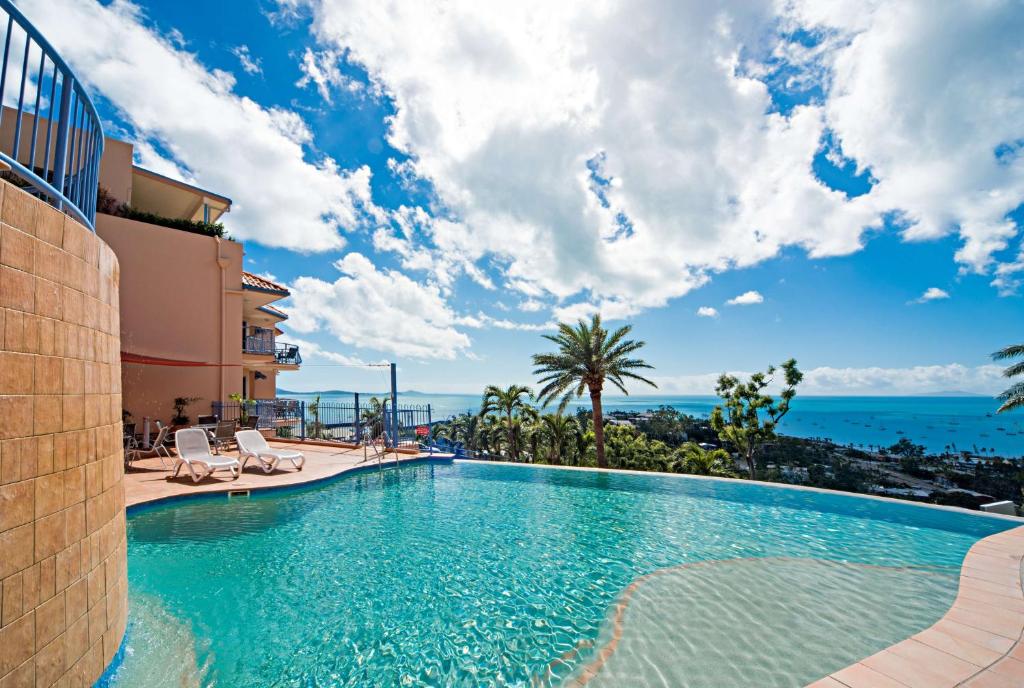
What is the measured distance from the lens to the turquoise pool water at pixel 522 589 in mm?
3777

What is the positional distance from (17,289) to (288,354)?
22216mm

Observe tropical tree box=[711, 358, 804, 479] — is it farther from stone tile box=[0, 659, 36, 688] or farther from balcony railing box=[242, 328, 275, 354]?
balcony railing box=[242, 328, 275, 354]

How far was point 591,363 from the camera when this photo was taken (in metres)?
17.8

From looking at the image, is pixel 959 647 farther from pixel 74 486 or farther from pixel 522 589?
pixel 74 486

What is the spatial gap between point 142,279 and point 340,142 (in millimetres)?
8907

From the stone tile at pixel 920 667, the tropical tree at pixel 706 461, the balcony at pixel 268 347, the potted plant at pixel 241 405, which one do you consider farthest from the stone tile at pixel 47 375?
the tropical tree at pixel 706 461

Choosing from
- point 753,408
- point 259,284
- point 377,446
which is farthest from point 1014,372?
point 259,284

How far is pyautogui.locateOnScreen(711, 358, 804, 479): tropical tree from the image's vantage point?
19828 mm

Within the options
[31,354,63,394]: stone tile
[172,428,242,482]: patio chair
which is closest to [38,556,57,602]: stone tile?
A: [31,354,63,394]: stone tile

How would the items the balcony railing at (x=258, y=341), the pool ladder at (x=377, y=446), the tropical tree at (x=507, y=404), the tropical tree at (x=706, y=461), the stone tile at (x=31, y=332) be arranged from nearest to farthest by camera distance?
the stone tile at (x=31, y=332), the pool ladder at (x=377, y=446), the balcony railing at (x=258, y=341), the tropical tree at (x=706, y=461), the tropical tree at (x=507, y=404)

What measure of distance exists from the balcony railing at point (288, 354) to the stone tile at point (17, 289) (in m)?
21.8

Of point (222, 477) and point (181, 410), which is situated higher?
point (181, 410)

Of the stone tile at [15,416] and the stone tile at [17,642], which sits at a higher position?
the stone tile at [15,416]

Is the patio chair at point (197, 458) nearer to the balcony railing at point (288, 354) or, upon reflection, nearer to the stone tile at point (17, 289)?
the stone tile at point (17, 289)
